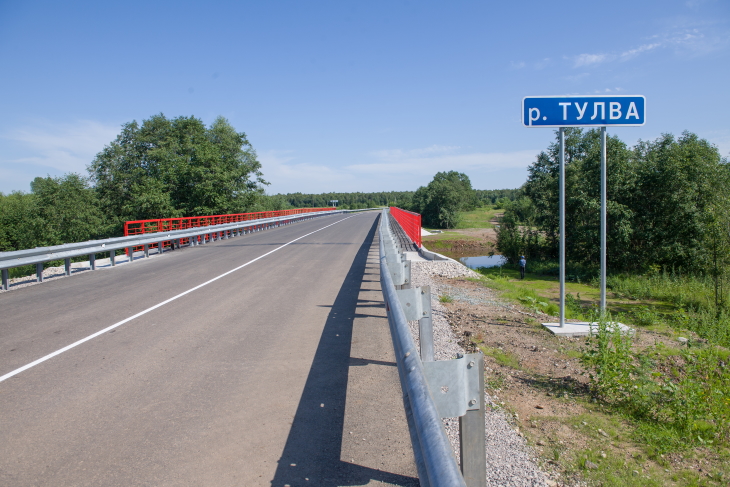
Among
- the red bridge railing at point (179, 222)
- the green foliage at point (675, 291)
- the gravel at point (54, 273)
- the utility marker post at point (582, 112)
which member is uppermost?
the utility marker post at point (582, 112)

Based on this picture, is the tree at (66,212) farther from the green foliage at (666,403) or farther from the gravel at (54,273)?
the green foliage at (666,403)

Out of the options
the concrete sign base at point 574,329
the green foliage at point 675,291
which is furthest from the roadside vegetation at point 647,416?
the green foliage at point 675,291

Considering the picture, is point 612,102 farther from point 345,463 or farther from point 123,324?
A: point 123,324

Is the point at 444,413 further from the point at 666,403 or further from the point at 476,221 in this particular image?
the point at 476,221

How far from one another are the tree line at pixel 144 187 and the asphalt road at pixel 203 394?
36712 millimetres

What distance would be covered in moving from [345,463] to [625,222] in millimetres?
32161

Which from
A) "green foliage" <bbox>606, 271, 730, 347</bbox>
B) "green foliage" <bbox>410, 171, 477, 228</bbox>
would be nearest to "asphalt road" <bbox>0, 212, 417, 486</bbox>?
"green foliage" <bbox>606, 271, 730, 347</bbox>

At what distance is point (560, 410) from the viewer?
15.3 feet

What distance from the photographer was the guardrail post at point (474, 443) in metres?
2.43

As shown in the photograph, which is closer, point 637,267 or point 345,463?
point 345,463

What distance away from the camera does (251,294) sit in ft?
31.3

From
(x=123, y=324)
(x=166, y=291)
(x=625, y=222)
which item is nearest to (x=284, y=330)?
(x=123, y=324)

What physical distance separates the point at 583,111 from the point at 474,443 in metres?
6.56

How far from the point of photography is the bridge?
323 cm
